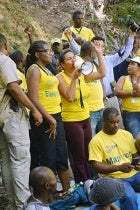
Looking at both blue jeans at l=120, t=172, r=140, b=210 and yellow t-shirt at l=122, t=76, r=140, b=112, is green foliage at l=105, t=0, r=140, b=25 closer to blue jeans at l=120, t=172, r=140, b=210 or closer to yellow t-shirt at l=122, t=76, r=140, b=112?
yellow t-shirt at l=122, t=76, r=140, b=112

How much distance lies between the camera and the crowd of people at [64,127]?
4.72 metres

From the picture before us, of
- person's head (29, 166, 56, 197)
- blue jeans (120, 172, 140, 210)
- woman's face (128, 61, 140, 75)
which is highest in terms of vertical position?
woman's face (128, 61, 140, 75)

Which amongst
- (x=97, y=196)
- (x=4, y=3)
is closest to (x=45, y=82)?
(x=97, y=196)

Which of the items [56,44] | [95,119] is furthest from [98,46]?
[56,44]

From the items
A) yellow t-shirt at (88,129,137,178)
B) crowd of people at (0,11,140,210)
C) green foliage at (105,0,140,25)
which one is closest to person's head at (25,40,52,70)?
crowd of people at (0,11,140,210)

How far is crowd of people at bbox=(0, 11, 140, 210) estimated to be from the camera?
15.5 ft

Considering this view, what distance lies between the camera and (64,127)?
570 centimetres

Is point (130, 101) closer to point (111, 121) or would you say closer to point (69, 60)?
point (69, 60)

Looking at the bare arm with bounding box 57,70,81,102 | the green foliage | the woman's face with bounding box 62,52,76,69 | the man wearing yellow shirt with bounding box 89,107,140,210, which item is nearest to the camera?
the man wearing yellow shirt with bounding box 89,107,140,210

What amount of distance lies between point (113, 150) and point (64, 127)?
0.84 metres

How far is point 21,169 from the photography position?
15.8 ft

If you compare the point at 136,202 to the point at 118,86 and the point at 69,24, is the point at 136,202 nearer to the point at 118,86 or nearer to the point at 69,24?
the point at 118,86

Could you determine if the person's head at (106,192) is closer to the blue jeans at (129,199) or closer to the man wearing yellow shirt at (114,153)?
the blue jeans at (129,199)

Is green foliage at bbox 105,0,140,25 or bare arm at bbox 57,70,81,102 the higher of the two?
green foliage at bbox 105,0,140,25
